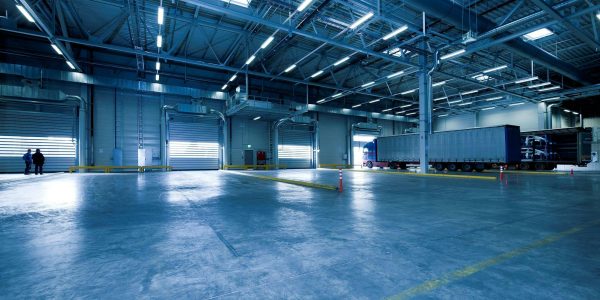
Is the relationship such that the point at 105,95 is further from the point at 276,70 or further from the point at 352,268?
the point at 352,268

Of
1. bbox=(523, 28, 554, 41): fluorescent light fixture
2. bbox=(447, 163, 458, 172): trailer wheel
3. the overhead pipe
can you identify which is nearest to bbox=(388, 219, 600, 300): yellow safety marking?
the overhead pipe

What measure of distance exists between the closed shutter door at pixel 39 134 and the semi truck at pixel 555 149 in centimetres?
3654

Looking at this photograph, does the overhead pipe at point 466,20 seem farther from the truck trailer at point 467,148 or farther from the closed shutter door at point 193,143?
the closed shutter door at point 193,143

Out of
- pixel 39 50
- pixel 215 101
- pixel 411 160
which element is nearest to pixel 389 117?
pixel 411 160

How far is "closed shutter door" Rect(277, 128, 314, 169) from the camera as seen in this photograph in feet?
100

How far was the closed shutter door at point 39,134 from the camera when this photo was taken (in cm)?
1906

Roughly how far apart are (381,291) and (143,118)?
1030 inches

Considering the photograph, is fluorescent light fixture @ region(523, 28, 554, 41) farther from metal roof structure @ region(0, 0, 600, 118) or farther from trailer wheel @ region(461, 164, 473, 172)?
trailer wheel @ region(461, 164, 473, 172)

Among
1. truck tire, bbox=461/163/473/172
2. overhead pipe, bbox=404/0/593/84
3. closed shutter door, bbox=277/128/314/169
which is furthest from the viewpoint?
closed shutter door, bbox=277/128/314/169

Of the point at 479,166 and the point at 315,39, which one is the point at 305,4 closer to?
the point at 315,39

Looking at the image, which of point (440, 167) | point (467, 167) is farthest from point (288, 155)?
point (467, 167)

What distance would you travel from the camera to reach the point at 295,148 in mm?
31406

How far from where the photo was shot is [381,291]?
91.9 inches

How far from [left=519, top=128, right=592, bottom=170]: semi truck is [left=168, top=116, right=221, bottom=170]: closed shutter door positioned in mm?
27278
